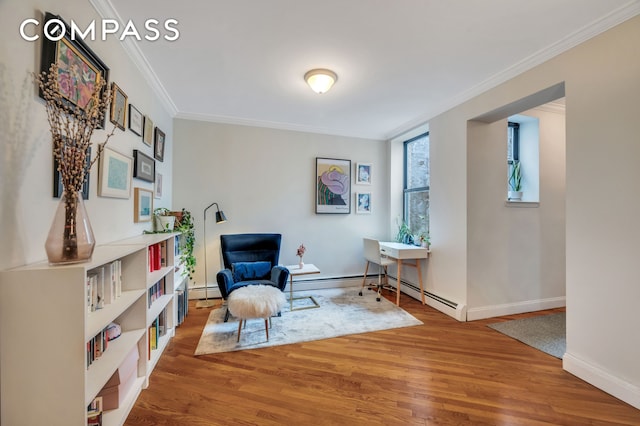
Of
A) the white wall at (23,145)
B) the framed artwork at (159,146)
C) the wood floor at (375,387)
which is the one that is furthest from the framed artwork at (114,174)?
the wood floor at (375,387)

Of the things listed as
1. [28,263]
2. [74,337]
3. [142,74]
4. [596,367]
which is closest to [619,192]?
[596,367]

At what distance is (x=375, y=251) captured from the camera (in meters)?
3.77

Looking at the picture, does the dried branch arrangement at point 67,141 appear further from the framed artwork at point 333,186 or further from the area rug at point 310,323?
the framed artwork at point 333,186

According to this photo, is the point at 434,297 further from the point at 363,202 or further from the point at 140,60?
the point at 140,60

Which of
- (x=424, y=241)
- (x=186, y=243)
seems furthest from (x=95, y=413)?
(x=424, y=241)

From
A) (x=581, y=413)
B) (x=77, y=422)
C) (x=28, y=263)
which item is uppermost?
(x=28, y=263)

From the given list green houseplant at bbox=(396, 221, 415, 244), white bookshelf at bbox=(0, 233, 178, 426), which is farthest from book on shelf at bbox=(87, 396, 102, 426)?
green houseplant at bbox=(396, 221, 415, 244)

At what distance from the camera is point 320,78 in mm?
2480

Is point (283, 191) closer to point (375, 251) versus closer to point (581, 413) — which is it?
point (375, 251)

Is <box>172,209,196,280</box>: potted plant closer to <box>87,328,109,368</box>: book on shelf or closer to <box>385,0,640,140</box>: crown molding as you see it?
<box>87,328,109,368</box>: book on shelf

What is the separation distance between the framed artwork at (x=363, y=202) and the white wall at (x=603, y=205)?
2555 millimetres

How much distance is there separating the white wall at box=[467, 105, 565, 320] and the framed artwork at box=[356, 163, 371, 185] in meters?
1.75

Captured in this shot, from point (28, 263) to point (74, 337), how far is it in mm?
433

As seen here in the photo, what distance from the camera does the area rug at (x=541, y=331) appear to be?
241cm
